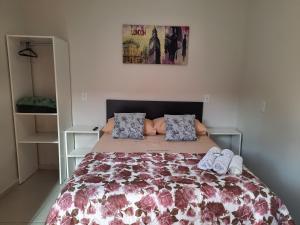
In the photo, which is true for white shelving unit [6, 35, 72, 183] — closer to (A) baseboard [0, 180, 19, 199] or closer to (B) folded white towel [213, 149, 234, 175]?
(A) baseboard [0, 180, 19, 199]

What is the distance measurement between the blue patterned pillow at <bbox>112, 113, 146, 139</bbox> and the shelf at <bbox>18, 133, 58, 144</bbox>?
802 millimetres

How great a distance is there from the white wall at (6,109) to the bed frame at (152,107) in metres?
1.19

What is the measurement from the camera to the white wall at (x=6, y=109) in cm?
257

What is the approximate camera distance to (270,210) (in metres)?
1.53

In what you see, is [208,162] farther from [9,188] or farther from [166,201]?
[9,188]

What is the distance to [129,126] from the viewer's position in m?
2.83

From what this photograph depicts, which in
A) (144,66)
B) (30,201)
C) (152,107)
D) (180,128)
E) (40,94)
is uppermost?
(144,66)

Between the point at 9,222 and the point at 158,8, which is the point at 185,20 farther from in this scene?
the point at 9,222

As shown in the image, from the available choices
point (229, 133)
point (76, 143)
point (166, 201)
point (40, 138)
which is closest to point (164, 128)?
point (229, 133)

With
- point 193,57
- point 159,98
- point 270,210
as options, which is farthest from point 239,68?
point 270,210

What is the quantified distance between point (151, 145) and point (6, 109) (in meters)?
1.71

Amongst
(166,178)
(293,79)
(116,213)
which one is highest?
(293,79)

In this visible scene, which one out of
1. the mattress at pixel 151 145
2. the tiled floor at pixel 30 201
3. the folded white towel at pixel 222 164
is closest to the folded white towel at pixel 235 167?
the folded white towel at pixel 222 164

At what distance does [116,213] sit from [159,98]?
1.96 meters
